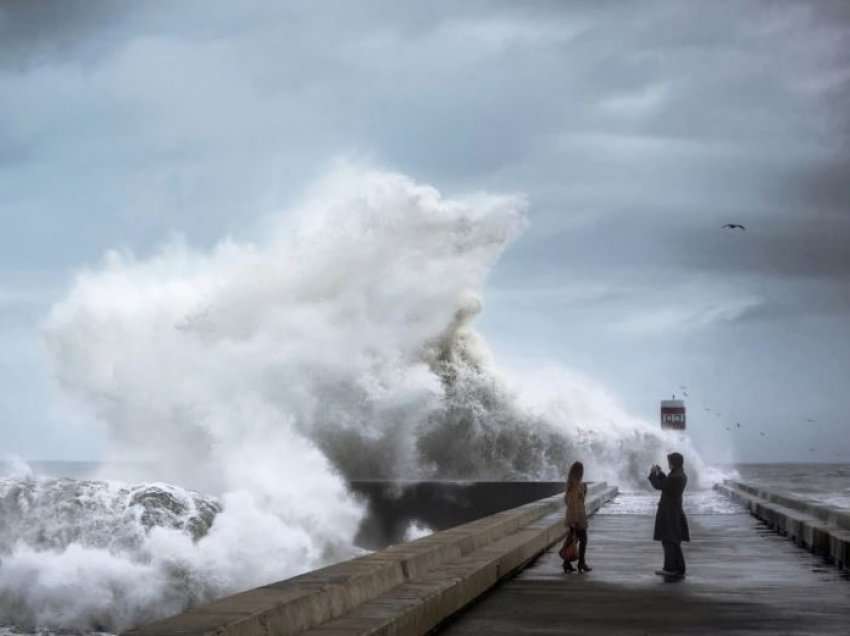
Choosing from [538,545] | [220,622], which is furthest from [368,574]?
[538,545]

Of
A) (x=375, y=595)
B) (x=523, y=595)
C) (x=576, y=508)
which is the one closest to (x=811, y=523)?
(x=576, y=508)

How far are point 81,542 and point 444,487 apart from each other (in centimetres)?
1147

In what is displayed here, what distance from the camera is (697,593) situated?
1288 centimetres

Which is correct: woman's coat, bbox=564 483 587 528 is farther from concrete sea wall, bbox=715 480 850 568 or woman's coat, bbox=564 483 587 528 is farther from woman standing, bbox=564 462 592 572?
concrete sea wall, bbox=715 480 850 568

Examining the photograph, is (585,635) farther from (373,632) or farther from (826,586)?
(826,586)

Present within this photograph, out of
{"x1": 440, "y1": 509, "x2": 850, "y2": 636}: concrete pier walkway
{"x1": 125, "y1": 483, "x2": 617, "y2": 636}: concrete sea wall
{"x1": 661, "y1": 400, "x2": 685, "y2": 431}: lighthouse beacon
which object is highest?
{"x1": 661, "y1": 400, "x2": 685, "y2": 431}: lighthouse beacon

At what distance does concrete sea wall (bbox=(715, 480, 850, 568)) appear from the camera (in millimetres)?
16453

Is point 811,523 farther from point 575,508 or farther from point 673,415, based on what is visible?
point 673,415

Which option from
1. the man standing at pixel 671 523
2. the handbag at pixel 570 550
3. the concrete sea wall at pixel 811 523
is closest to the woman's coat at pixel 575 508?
the handbag at pixel 570 550

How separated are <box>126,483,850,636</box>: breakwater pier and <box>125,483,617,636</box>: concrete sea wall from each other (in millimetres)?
11

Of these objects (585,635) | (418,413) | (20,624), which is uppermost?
(418,413)

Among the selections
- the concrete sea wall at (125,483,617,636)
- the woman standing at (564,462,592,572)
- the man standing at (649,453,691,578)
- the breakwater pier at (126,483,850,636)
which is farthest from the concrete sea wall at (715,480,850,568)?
the concrete sea wall at (125,483,617,636)

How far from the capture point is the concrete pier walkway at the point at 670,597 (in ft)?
33.7

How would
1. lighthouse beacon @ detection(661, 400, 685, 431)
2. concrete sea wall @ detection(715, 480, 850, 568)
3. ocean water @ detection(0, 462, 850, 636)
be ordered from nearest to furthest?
concrete sea wall @ detection(715, 480, 850, 568)
ocean water @ detection(0, 462, 850, 636)
lighthouse beacon @ detection(661, 400, 685, 431)
